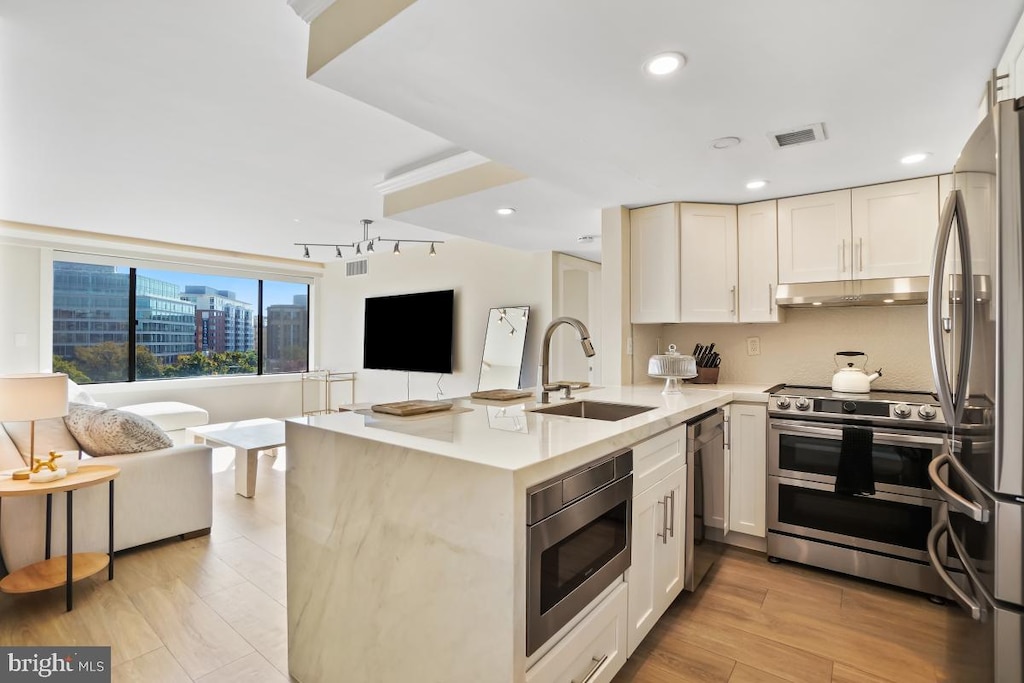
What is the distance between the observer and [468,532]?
1.29m

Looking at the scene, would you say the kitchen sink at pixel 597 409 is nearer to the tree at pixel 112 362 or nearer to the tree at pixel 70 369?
the tree at pixel 70 369

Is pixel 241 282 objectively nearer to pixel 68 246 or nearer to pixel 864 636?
pixel 68 246

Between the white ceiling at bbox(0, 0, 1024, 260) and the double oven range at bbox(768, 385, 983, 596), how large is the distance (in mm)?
1288

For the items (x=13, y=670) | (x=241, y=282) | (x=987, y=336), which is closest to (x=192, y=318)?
(x=241, y=282)

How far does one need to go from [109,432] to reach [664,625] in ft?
10.7

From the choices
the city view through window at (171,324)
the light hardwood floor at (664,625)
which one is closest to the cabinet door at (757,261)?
the light hardwood floor at (664,625)

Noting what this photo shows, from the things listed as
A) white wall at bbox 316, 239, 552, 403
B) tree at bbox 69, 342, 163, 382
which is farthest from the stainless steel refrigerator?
tree at bbox 69, 342, 163, 382

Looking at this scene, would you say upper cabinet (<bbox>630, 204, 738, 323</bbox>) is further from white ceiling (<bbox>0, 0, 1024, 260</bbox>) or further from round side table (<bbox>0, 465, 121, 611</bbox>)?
round side table (<bbox>0, 465, 121, 611</bbox>)

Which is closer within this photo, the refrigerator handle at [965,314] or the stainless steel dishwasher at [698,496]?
the refrigerator handle at [965,314]

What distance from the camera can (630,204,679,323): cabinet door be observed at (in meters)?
3.32

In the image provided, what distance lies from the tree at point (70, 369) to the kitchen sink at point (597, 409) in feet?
20.4

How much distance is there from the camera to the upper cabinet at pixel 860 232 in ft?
9.15

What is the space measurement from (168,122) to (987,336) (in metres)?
3.64

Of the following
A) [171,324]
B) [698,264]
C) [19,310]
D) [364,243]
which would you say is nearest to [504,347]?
[364,243]
